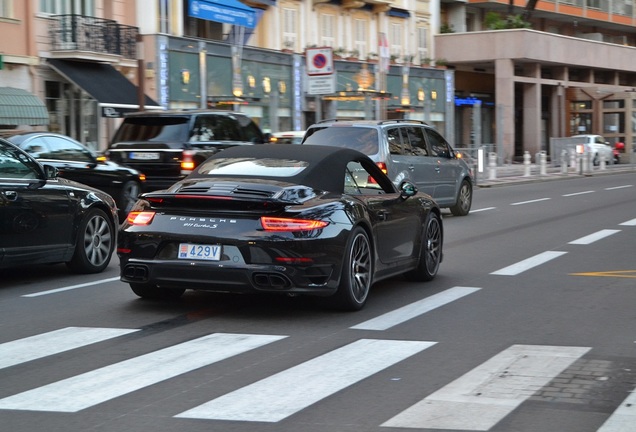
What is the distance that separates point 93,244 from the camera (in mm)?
12180

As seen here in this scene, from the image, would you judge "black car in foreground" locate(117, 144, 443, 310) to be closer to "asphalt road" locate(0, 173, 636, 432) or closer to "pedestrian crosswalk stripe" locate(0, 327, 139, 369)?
"asphalt road" locate(0, 173, 636, 432)

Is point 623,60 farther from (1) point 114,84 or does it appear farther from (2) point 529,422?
(2) point 529,422

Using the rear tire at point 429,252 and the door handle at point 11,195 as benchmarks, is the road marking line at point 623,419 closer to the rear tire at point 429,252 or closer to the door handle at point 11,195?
the rear tire at point 429,252

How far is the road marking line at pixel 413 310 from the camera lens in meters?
8.84

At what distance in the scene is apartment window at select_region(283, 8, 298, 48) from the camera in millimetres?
45031

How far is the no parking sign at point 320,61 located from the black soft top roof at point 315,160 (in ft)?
68.2

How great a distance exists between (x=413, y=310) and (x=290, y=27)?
1447 inches

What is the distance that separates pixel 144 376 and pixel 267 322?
2.13 meters

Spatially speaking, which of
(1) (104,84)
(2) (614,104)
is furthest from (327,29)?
(2) (614,104)

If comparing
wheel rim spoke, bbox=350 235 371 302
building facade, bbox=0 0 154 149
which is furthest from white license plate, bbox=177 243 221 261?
building facade, bbox=0 0 154 149

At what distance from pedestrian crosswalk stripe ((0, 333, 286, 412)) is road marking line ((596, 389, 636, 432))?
2.53 meters

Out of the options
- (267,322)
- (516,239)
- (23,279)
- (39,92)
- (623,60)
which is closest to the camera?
(267,322)

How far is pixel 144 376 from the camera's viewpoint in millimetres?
6879

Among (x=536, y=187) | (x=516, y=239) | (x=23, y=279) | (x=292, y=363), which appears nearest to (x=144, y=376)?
(x=292, y=363)
